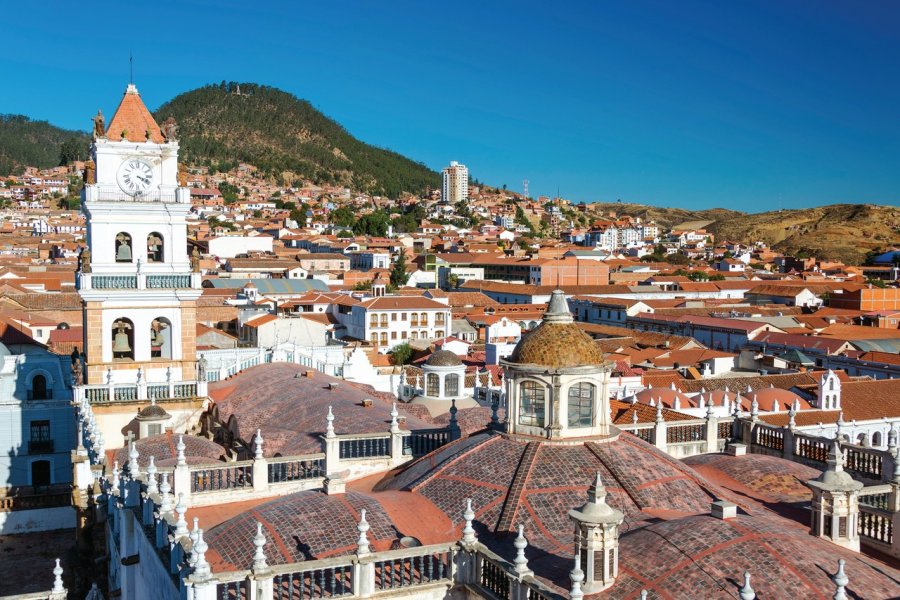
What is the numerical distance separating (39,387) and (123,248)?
10.4 metres

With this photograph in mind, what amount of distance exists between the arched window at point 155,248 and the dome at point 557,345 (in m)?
16.2

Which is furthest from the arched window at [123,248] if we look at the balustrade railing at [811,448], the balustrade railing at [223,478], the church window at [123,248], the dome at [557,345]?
the balustrade railing at [811,448]

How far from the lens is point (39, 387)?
33.7 m

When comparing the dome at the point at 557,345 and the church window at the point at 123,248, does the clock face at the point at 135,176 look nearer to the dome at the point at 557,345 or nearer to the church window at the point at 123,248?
the church window at the point at 123,248

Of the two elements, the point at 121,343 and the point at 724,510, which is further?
the point at 121,343

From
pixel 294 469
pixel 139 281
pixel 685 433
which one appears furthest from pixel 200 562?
pixel 139 281

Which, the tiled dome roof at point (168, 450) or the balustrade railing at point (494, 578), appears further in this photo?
the tiled dome roof at point (168, 450)

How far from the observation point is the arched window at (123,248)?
26.7 m

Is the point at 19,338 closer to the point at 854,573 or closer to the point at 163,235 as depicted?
the point at 163,235

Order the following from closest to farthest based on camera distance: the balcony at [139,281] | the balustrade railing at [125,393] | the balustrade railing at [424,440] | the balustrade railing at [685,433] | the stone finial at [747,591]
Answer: the stone finial at [747,591] → the balustrade railing at [424,440] → the balustrade railing at [685,433] → the balustrade railing at [125,393] → the balcony at [139,281]

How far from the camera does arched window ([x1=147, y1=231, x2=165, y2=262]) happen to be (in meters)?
27.2

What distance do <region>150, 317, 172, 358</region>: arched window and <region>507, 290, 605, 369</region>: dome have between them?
15.8 m

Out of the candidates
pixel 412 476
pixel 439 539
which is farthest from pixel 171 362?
pixel 439 539

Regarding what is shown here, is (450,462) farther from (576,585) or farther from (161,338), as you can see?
(161,338)
